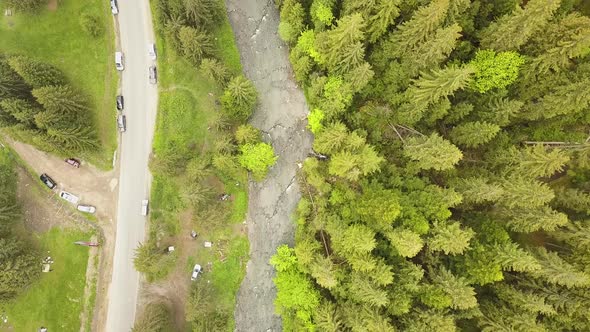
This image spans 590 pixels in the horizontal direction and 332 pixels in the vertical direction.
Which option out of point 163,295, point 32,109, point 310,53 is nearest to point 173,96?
point 32,109

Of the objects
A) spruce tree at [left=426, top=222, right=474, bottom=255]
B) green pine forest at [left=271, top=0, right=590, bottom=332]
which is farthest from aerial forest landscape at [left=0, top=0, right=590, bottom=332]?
spruce tree at [left=426, top=222, right=474, bottom=255]

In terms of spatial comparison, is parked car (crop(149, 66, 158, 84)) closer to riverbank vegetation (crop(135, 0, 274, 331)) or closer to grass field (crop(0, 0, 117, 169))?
riverbank vegetation (crop(135, 0, 274, 331))

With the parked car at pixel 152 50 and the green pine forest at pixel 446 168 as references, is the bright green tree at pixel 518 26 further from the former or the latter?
the parked car at pixel 152 50

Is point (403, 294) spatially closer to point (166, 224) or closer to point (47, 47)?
point (166, 224)

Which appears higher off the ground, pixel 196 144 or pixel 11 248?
pixel 196 144

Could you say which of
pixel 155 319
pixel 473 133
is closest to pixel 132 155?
pixel 155 319

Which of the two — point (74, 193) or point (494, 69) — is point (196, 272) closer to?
point (74, 193)
